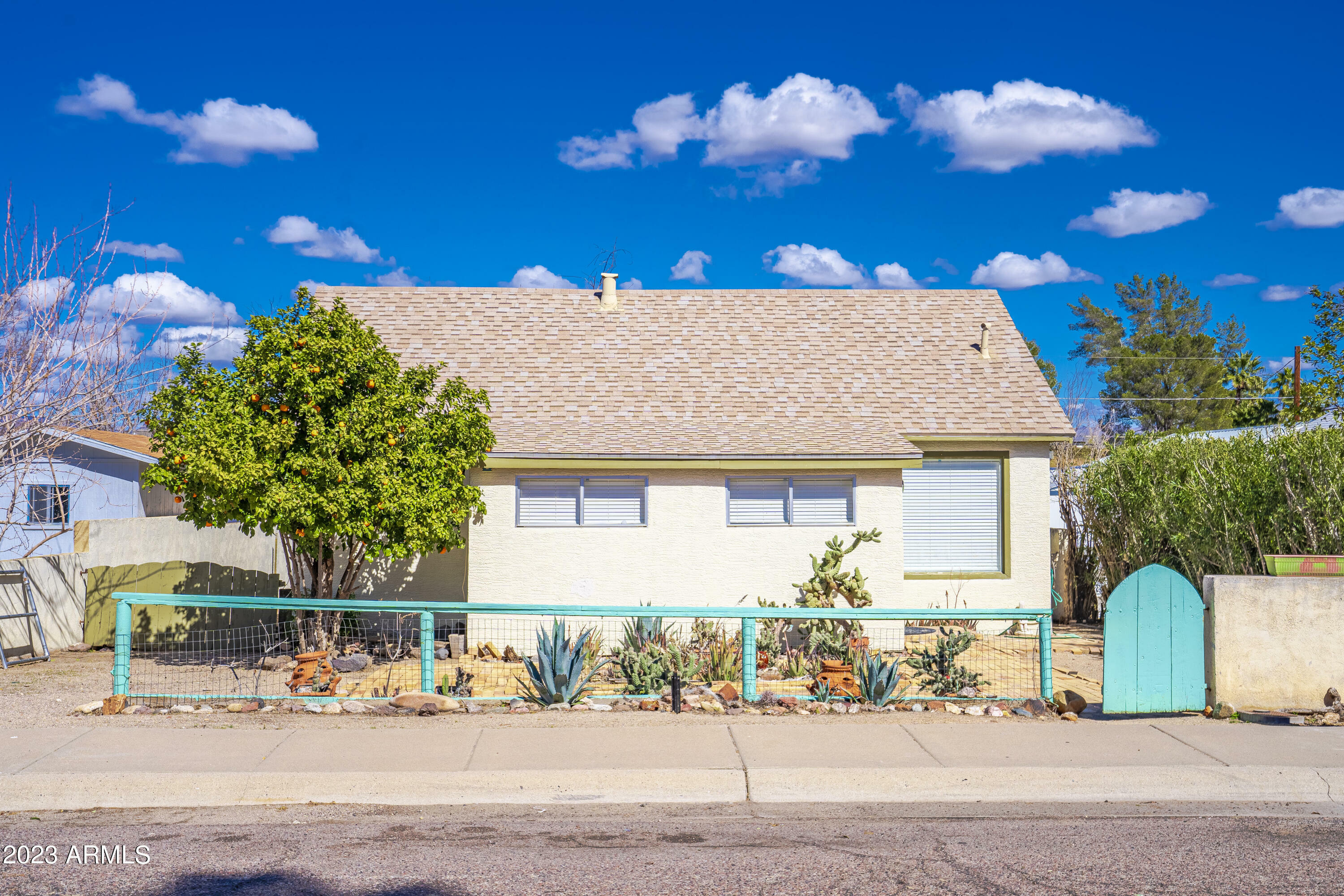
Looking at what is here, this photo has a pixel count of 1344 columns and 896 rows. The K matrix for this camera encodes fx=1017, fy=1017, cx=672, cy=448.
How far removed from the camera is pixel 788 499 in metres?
13.4

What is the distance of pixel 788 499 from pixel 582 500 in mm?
2703

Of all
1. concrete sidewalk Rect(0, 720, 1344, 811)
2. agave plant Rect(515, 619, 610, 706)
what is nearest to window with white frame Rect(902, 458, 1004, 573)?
concrete sidewalk Rect(0, 720, 1344, 811)

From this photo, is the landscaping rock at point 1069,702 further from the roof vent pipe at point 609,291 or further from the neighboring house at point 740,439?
the roof vent pipe at point 609,291

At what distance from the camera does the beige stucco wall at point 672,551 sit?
13086mm

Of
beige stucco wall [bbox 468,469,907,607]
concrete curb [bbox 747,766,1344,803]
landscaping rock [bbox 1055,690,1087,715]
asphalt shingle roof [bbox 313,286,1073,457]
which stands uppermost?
asphalt shingle roof [bbox 313,286,1073,457]

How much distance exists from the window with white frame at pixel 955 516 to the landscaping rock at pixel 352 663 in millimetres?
7898

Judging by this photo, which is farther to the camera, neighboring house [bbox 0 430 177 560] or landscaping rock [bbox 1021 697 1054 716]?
neighboring house [bbox 0 430 177 560]

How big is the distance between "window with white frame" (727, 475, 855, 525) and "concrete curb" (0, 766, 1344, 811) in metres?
6.44

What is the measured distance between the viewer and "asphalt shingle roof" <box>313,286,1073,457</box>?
1407cm

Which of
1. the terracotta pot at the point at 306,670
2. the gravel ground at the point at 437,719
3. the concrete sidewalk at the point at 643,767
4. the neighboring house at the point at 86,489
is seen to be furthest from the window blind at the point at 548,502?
the neighboring house at the point at 86,489

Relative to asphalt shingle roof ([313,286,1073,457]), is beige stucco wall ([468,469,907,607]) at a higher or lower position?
lower

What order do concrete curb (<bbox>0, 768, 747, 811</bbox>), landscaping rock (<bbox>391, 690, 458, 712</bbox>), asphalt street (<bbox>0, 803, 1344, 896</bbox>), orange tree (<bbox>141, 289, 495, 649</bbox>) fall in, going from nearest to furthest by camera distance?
1. asphalt street (<bbox>0, 803, 1344, 896</bbox>)
2. concrete curb (<bbox>0, 768, 747, 811</bbox>)
3. landscaping rock (<bbox>391, 690, 458, 712</bbox>)
4. orange tree (<bbox>141, 289, 495, 649</bbox>)

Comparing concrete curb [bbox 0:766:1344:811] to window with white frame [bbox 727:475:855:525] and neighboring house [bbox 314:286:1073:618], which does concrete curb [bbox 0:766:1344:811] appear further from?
window with white frame [bbox 727:475:855:525]

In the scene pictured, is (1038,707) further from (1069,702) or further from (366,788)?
(366,788)
